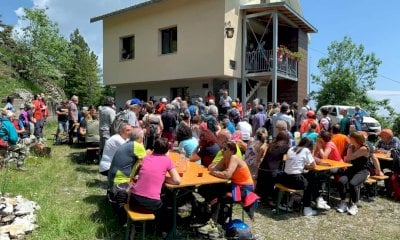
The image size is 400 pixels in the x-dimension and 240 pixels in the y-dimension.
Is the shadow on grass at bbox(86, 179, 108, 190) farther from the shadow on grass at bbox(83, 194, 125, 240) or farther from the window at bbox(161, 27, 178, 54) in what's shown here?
the window at bbox(161, 27, 178, 54)

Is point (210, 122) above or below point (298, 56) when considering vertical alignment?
below

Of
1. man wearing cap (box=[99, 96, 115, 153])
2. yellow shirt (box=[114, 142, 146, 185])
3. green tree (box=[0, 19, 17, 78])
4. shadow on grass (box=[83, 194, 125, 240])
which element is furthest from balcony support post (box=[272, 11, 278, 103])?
green tree (box=[0, 19, 17, 78])

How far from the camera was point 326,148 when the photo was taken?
6.82m

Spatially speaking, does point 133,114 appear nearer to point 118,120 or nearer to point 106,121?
point 118,120

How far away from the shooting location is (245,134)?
355 inches

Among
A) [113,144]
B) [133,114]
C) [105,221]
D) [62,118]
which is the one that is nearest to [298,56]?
[62,118]

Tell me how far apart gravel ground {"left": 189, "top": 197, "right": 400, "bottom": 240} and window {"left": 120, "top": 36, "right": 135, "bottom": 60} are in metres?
14.1

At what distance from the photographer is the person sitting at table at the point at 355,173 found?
6438 millimetres

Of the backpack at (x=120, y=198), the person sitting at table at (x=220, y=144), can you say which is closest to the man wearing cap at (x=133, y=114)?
the person sitting at table at (x=220, y=144)

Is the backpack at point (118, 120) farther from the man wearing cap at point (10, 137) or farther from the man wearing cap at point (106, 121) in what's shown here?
the man wearing cap at point (10, 137)

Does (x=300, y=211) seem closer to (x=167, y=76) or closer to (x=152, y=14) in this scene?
(x=167, y=76)

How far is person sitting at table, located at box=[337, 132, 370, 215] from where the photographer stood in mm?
6438

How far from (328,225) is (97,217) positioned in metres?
3.55

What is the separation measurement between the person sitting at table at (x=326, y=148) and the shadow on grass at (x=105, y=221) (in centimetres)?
386
